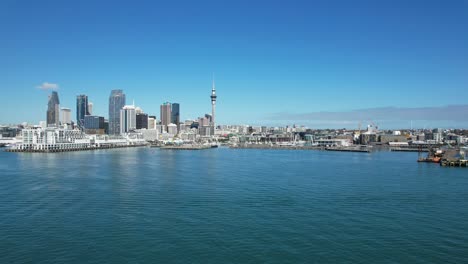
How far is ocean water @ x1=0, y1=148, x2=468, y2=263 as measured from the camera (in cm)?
517

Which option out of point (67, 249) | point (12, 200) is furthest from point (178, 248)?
point (12, 200)

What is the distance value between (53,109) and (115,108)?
11014mm

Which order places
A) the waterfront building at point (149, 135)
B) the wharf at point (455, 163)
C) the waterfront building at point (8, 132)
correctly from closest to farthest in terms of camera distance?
the wharf at point (455, 163), the waterfront building at point (8, 132), the waterfront building at point (149, 135)

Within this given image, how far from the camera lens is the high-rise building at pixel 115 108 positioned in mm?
73000

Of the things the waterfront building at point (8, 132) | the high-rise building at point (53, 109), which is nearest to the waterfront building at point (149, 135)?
the high-rise building at point (53, 109)

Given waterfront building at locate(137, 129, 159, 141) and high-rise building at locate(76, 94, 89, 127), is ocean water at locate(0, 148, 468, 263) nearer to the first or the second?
waterfront building at locate(137, 129, 159, 141)

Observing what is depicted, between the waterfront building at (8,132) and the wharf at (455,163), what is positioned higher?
the waterfront building at (8,132)

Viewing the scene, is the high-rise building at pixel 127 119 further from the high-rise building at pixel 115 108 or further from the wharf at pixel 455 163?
the wharf at pixel 455 163

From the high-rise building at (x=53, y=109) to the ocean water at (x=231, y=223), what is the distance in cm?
6239

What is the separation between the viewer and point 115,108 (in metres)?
75.4

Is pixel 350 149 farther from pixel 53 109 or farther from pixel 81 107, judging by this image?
pixel 81 107

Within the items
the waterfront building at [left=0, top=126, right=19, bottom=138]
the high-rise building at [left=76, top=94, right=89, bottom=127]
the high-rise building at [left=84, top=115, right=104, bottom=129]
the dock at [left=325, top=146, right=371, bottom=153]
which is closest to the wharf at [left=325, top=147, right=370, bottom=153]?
the dock at [left=325, top=146, right=371, bottom=153]

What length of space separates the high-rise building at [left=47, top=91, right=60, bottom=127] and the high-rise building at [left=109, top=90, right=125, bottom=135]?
9.27 meters

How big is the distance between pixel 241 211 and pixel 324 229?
5.89ft
